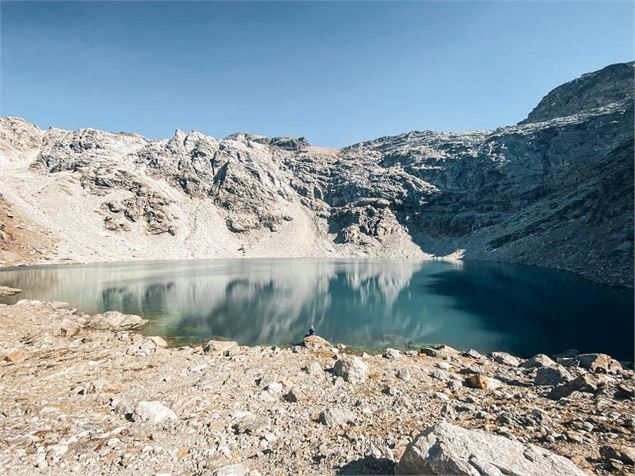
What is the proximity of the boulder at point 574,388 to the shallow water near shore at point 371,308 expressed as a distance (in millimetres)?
10751

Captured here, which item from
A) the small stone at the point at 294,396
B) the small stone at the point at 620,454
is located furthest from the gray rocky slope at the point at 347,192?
the small stone at the point at 294,396

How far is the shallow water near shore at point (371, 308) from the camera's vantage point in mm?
24578

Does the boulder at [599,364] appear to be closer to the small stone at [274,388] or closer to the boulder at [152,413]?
the small stone at [274,388]

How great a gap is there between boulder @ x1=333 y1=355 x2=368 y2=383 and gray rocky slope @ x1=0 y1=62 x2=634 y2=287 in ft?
204

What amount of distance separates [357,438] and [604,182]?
92.8 meters

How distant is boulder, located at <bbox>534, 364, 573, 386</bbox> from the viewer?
12.6 m

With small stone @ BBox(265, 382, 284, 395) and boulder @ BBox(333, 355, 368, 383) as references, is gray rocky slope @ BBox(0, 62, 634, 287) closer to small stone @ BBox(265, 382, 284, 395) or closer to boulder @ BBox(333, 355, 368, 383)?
boulder @ BBox(333, 355, 368, 383)

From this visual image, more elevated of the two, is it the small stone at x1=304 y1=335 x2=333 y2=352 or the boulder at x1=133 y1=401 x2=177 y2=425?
the boulder at x1=133 y1=401 x2=177 y2=425

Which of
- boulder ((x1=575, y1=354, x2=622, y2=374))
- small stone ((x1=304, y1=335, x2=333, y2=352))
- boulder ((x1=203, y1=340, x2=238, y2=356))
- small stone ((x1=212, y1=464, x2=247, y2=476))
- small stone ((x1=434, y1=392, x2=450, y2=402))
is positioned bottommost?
small stone ((x1=304, y1=335, x2=333, y2=352))

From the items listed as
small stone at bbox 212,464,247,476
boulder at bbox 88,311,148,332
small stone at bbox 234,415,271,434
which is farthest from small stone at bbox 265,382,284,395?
boulder at bbox 88,311,148,332

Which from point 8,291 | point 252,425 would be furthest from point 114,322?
point 252,425

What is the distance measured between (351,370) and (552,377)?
8056 millimetres

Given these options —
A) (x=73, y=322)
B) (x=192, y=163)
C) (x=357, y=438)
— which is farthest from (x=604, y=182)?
(x=192, y=163)

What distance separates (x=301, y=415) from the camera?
966cm
